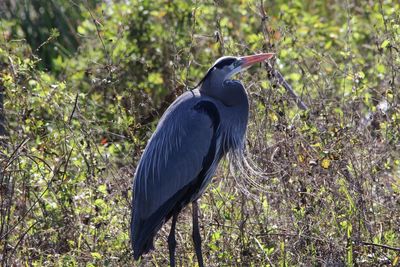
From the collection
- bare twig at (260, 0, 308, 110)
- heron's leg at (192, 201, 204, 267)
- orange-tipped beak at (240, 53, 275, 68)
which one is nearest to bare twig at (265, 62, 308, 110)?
bare twig at (260, 0, 308, 110)

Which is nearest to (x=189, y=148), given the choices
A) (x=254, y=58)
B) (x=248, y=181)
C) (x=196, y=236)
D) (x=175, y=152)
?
(x=175, y=152)

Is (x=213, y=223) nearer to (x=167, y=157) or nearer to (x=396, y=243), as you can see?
(x=167, y=157)

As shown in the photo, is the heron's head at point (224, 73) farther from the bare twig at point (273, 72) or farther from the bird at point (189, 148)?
the bare twig at point (273, 72)

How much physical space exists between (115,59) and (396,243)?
3.55m

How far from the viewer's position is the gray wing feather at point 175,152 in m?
5.33

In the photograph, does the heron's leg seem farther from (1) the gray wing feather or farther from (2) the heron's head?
(2) the heron's head

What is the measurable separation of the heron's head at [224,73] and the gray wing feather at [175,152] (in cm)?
19

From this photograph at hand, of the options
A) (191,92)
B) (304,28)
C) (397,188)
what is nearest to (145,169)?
(191,92)

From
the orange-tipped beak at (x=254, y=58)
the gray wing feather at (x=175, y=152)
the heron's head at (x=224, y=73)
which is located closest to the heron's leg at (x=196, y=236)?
the gray wing feather at (x=175, y=152)

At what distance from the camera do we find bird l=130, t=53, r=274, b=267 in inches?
207

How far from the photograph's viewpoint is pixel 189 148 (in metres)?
5.39

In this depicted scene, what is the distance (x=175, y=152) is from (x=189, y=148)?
9 centimetres

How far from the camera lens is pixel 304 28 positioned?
8.21 m

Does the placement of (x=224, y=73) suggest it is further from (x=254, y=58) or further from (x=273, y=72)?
(x=273, y=72)
